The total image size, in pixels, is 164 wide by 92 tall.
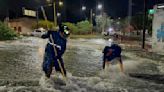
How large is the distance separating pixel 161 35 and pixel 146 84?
15135 mm

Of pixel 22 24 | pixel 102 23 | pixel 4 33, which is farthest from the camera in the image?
pixel 102 23

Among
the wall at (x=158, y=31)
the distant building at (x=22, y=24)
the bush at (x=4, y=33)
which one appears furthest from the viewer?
the distant building at (x=22, y=24)

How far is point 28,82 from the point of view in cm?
1093

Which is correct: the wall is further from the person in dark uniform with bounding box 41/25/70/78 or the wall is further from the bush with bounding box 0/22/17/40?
the bush with bounding box 0/22/17/40

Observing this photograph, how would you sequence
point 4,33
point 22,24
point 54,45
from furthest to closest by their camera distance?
point 22,24
point 4,33
point 54,45

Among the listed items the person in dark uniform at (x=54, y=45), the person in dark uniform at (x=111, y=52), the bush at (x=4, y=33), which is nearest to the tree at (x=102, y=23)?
the bush at (x=4, y=33)

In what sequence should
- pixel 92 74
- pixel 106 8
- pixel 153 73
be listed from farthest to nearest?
pixel 106 8 < pixel 153 73 < pixel 92 74

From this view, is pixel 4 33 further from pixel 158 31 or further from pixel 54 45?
pixel 54 45

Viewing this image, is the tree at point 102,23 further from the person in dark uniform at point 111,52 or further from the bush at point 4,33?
the person in dark uniform at point 111,52

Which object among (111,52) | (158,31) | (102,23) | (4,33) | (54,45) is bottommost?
(102,23)

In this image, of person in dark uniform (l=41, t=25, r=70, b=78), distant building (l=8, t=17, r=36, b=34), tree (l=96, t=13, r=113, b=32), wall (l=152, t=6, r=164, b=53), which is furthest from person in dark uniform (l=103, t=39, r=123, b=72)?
tree (l=96, t=13, r=113, b=32)

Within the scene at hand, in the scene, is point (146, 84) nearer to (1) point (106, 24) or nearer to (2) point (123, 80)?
(2) point (123, 80)

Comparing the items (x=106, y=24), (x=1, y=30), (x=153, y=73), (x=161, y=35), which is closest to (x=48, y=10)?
(x=106, y=24)

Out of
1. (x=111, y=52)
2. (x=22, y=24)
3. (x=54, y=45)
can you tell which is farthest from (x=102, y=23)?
(x=54, y=45)
